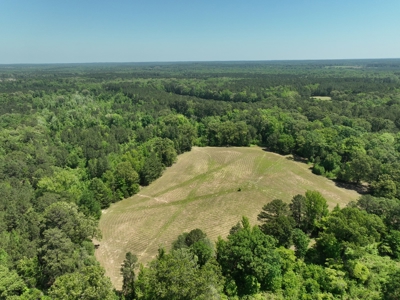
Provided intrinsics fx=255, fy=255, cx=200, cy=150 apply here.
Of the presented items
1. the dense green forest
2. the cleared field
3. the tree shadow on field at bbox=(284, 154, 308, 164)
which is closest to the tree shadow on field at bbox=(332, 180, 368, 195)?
the dense green forest

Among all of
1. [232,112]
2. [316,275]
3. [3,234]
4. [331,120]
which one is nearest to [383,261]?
[316,275]

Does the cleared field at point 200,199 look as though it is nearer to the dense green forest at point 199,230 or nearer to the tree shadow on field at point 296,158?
the tree shadow on field at point 296,158

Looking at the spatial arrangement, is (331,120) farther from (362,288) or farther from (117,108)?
(117,108)

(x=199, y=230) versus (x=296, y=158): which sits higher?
(x=199, y=230)

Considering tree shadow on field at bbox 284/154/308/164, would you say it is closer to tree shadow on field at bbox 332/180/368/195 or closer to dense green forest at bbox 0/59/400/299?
dense green forest at bbox 0/59/400/299

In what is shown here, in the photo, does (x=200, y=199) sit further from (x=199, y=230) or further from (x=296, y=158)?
(x=296, y=158)

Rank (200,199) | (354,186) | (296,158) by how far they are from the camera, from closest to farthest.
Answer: (200,199) < (354,186) < (296,158)

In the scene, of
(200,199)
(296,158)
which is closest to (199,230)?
(200,199)
